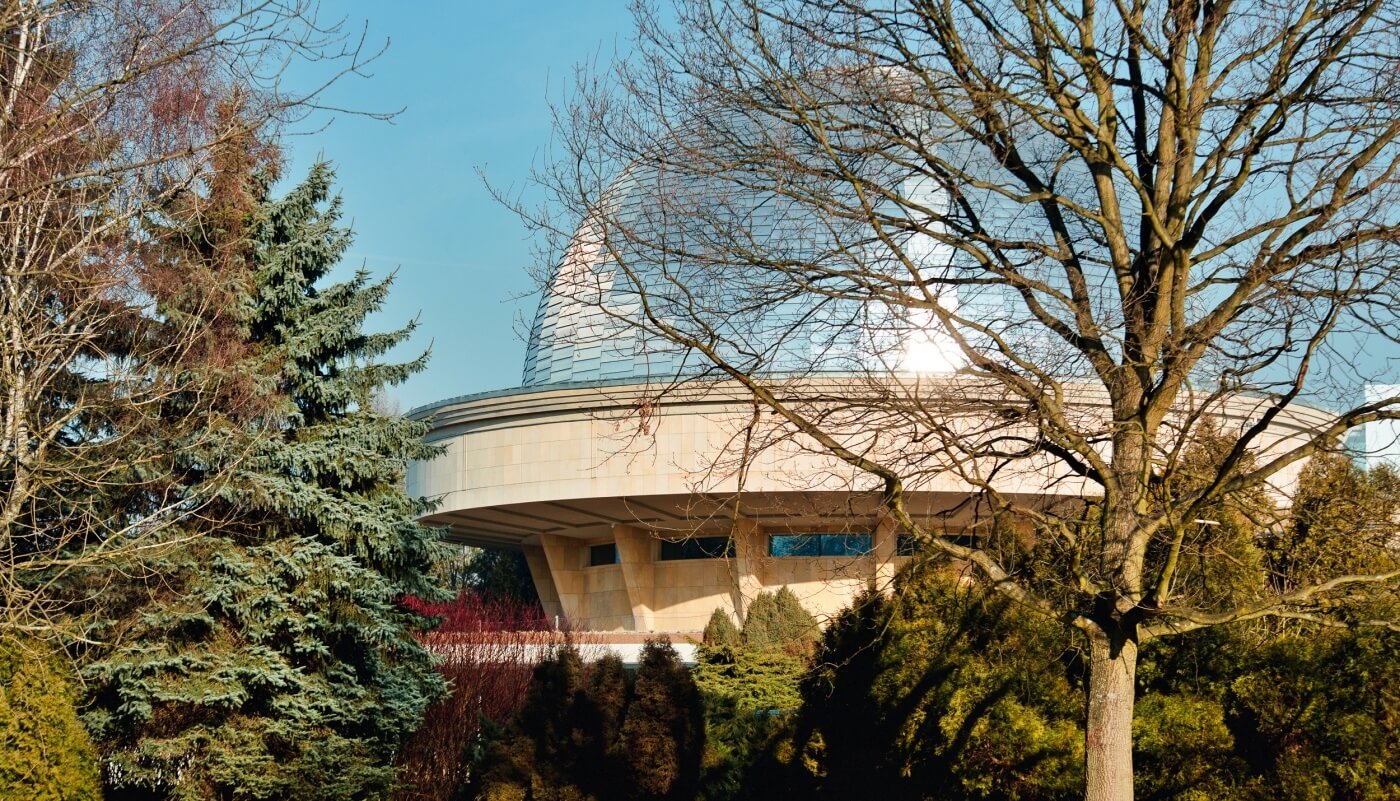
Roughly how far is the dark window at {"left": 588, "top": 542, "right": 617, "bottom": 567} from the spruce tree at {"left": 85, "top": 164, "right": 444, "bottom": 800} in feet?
67.4

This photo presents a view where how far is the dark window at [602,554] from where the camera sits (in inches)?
1417

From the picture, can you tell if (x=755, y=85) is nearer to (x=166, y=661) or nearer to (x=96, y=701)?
(x=166, y=661)

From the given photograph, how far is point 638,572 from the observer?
110 ft

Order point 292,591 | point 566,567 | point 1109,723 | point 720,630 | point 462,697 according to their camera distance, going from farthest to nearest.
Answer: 1. point 566,567
2. point 720,630
3. point 462,697
4. point 292,591
5. point 1109,723

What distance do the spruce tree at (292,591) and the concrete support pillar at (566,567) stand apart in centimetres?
2107

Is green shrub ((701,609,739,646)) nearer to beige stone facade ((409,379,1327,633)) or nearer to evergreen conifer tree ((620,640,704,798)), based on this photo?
beige stone facade ((409,379,1327,633))

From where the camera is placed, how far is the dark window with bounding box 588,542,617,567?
36000 millimetres

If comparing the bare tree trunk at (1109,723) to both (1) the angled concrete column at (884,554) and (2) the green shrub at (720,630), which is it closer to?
(1) the angled concrete column at (884,554)

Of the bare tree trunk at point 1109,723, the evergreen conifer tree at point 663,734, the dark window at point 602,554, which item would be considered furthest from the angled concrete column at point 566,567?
the bare tree trunk at point 1109,723

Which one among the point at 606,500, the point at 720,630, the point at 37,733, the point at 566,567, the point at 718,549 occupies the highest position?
the point at 606,500

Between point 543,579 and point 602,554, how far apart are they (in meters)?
3.07

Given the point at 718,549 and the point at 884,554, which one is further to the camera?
the point at 718,549

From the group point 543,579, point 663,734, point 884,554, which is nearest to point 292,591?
point 663,734

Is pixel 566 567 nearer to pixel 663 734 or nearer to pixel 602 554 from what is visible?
pixel 602 554
